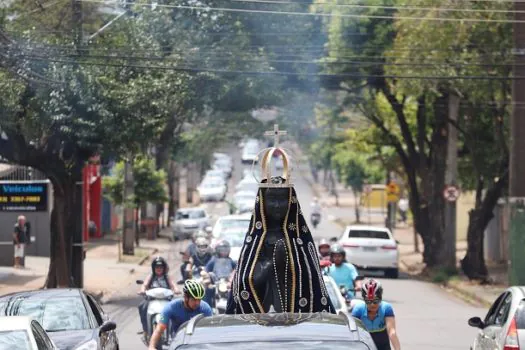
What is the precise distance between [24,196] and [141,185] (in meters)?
10.4

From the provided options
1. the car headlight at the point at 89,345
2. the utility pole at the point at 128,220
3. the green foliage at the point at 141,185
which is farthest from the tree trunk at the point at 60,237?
the green foliage at the point at 141,185

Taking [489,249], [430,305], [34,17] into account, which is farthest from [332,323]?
[489,249]

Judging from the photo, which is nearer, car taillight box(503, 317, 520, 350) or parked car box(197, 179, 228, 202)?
car taillight box(503, 317, 520, 350)

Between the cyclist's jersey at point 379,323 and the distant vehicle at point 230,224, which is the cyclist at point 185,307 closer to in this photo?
the cyclist's jersey at point 379,323

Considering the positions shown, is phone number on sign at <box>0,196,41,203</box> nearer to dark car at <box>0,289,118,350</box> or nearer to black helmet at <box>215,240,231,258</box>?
black helmet at <box>215,240,231,258</box>

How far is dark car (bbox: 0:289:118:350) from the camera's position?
1301 centimetres

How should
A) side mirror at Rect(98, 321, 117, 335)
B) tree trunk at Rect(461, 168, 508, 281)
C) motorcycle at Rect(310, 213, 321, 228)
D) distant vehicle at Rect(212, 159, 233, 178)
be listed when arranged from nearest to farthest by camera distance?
side mirror at Rect(98, 321, 117, 335)
tree trunk at Rect(461, 168, 508, 281)
motorcycle at Rect(310, 213, 321, 228)
distant vehicle at Rect(212, 159, 233, 178)

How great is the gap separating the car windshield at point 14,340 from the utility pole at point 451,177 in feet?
81.3

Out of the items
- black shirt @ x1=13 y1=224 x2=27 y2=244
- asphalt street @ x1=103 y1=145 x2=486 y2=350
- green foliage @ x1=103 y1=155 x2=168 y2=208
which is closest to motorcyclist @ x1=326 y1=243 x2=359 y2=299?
asphalt street @ x1=103 y1=145 x2=486 y2=350

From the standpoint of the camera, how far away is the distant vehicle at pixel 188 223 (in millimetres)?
49031

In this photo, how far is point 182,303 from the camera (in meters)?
11.9

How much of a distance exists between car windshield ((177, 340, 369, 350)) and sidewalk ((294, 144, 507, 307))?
20.4 meters

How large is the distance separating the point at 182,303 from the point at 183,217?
3857cm

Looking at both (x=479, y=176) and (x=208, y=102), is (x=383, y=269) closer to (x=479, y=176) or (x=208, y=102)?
(x=479, y=176)
